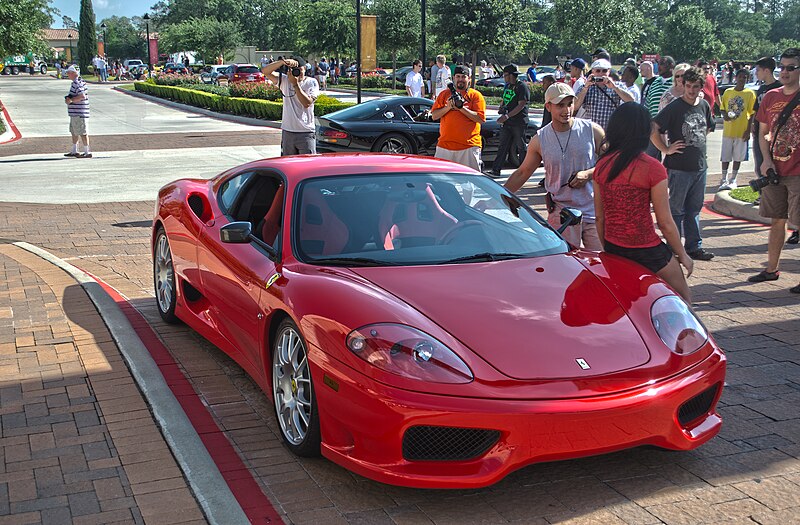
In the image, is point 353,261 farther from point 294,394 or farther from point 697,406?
point 697,406

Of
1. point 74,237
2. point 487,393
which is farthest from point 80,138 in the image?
point 487,393

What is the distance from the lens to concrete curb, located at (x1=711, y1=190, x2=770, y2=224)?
1105 cm

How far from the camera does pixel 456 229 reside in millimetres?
4973

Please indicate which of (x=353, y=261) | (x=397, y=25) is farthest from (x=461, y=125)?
(x=397, y=25)

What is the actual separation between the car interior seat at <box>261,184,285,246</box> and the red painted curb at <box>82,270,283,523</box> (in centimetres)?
102

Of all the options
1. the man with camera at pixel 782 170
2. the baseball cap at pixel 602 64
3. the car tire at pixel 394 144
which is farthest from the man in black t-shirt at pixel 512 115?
the man with camera at pixel 782 170

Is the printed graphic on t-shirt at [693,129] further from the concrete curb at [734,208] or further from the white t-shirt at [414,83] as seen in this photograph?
the white t-shirt at [414,83]

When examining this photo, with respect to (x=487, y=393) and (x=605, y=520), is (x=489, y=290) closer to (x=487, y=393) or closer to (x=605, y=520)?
(x=487, y=393)

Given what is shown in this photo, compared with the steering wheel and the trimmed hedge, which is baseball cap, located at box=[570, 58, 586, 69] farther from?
the trimmed hedge

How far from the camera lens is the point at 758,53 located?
95688mm

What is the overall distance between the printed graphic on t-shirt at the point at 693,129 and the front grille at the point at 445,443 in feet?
18.7

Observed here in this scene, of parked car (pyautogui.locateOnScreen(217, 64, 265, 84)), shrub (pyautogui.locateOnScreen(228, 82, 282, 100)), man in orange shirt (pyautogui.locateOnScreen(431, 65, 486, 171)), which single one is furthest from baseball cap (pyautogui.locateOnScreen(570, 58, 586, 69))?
parked car (pyautogui.locateOnScreen(217, 64, 265, 84))

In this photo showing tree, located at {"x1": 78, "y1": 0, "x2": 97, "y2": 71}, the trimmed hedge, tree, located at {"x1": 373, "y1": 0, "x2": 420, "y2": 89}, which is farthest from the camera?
tree, located at {"x1": 78, "y1": 0, "x2": 97, "y2": 71}

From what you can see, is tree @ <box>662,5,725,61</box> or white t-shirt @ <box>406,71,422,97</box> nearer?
white t-shirt @ <box>406,71,422,97</box>
